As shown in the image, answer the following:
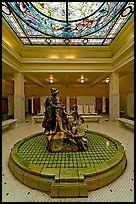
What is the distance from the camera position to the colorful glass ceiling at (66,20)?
5082 mm

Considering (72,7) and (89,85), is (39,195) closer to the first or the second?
(72,7)

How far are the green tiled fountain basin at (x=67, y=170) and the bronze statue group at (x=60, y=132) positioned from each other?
6.9 inches

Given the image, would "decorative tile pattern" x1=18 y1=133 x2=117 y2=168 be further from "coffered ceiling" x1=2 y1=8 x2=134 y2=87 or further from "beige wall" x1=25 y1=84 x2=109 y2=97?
"beige wall" x1=25 y1=84 x2=109 y2=97

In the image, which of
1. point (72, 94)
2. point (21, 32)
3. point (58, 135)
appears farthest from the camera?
point (72, 94)

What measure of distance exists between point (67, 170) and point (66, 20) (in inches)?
243

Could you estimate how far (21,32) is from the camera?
22.4 feet

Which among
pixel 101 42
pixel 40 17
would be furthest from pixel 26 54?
pixel 101 42

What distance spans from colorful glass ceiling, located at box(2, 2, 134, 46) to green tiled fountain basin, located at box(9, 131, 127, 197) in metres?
5.50

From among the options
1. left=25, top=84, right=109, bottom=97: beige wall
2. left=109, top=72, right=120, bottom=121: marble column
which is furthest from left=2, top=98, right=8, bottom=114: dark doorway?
left=109, top=72, right=120, bottom=121: marble column

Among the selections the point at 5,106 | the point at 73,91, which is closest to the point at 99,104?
the point at 73,91

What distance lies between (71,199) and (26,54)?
8.56m

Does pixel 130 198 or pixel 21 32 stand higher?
pixel 21 32

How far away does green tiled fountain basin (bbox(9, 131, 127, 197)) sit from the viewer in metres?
Result: 1.93

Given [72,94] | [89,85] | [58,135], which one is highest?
[89,85]
